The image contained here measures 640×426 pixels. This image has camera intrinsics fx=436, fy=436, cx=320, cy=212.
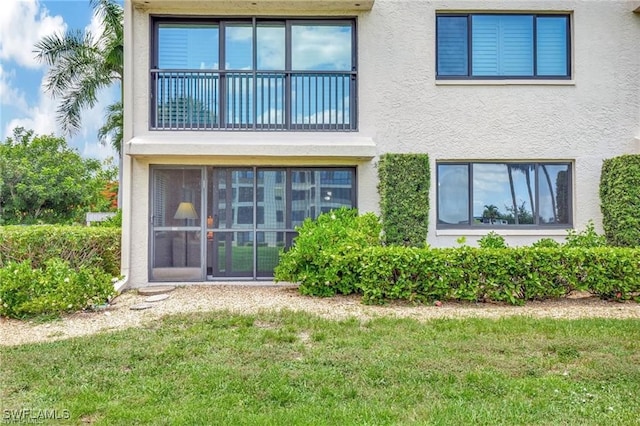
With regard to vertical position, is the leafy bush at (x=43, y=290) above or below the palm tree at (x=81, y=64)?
below

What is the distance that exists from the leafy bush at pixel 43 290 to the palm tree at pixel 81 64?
46.0 ft

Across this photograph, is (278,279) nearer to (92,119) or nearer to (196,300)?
(196,300)

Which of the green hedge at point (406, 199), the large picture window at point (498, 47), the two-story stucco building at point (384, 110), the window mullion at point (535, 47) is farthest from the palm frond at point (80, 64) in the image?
the window mullion at point (535, 47)

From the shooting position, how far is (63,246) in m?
10.4

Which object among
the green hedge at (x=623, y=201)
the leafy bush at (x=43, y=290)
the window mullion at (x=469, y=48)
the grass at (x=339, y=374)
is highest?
the window mullion at (x=469, y=48)

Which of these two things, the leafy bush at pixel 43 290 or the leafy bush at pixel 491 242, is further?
the leafy bush at pixel 491 242

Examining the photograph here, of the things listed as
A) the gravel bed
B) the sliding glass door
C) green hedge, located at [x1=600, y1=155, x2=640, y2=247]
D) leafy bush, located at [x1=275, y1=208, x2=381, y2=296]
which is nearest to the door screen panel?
the sliding glass door

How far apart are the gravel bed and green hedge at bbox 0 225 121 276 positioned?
2.15 meters

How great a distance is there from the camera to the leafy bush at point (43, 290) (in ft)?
23.3

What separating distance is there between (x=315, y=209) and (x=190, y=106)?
3794mm

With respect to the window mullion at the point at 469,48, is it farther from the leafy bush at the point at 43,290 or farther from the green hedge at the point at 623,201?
the leafy bush at the point at 43,290

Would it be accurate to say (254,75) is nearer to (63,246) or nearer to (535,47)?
(63,246)

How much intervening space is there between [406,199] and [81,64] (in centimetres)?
1706

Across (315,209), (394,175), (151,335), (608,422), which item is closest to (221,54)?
(315,209)
